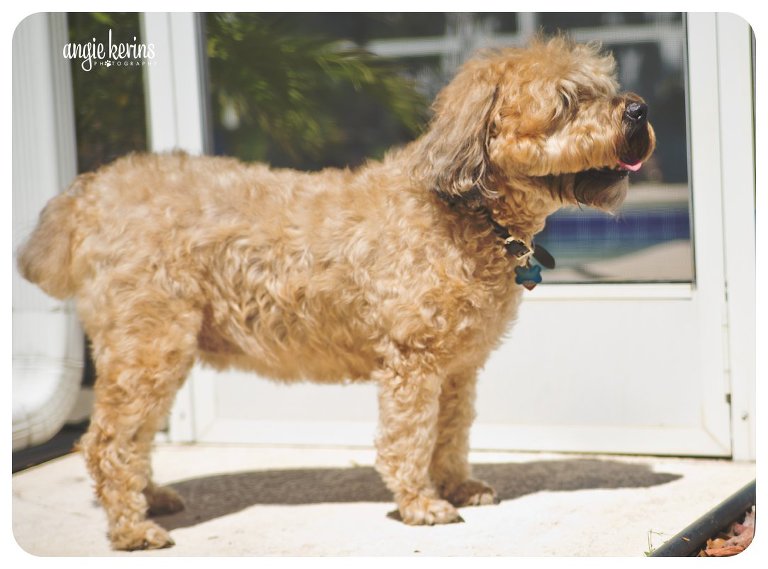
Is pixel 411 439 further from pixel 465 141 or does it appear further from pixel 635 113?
pixel 635 113

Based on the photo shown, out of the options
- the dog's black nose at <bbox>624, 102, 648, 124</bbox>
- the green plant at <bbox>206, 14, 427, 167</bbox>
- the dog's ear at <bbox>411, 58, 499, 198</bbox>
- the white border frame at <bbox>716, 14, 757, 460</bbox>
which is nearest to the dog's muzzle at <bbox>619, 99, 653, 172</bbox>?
the dog's black nose at <bbox>624, 102, 648, 124</bbox>

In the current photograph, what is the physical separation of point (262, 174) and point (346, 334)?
812 millimetres

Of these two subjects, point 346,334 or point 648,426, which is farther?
point 648,426

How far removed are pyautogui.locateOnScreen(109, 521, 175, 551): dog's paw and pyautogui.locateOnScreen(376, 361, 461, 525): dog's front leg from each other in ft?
3.12

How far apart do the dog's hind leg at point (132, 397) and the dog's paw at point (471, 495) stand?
1.27 meters

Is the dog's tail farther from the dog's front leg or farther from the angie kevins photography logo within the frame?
the dog's front leg

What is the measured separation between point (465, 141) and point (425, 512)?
1.56m

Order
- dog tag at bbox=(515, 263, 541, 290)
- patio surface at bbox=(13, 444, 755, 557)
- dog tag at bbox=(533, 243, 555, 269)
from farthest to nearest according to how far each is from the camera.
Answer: dog tag at bbox=(533, 243, 555, 269)
dog tag at bbox=(515, 263, 541, 290)
patio surface at bbox=(13, 444, 755, 557)

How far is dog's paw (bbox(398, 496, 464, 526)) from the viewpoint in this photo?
13.6ft

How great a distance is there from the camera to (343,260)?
13.4 ft

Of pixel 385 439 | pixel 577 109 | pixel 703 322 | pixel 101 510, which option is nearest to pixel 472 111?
pixel 577 109

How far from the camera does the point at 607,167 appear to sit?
384 centimetres

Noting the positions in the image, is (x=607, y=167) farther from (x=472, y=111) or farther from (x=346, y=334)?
(x=346, y=334)
